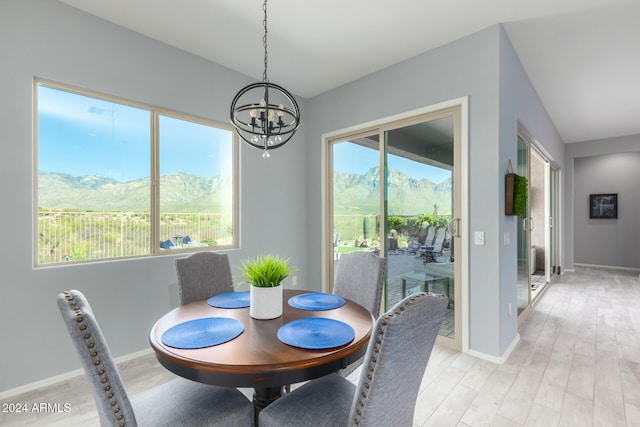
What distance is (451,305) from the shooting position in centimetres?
294

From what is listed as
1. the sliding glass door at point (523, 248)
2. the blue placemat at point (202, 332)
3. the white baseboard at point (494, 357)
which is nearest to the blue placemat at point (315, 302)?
the blue placemat at point (202, 332)

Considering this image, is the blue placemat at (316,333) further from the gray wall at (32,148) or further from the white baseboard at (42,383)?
the white baseboard at (42,383)

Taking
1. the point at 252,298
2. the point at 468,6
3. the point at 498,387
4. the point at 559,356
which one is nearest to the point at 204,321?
the point at 252,298

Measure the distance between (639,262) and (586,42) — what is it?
6487 millimetres

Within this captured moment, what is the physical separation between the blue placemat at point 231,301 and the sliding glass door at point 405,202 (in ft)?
6.43

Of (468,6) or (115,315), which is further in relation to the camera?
(115,315)

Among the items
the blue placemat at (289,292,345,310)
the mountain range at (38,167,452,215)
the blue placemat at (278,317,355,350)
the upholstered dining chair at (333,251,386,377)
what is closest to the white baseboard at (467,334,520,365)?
the upholstered dining chair at (333,251,386,377)

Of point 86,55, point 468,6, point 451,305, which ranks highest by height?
point 468,6

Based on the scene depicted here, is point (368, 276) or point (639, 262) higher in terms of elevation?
point (368, 276)

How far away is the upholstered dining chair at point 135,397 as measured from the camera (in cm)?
95

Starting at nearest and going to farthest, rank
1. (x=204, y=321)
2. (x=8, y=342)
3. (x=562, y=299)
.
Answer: (x=204, y=321) → (x=8, y=342) → (x=562, y=299)

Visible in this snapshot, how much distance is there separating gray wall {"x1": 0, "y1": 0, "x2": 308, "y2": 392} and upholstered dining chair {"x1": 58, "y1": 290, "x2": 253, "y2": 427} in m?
1.56

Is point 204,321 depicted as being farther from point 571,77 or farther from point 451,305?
point 571,77

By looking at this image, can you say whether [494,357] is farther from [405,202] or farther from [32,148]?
[32,148]
